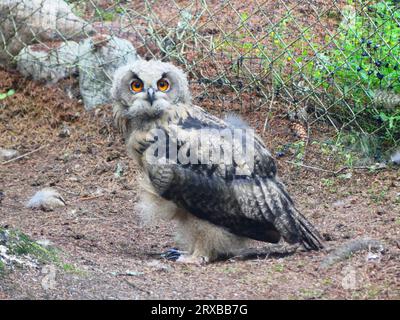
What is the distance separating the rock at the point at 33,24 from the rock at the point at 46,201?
2576 mm

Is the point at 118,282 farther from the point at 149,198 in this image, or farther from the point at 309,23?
the point at 309,23

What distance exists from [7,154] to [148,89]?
9.89 feet

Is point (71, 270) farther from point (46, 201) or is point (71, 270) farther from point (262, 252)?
point (46, 201)

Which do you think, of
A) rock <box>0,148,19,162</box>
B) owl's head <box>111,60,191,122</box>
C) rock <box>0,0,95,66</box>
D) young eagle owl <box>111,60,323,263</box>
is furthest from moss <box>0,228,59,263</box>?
rock <box>0,0,95,66</box>

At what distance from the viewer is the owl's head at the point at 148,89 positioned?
596 centimetres

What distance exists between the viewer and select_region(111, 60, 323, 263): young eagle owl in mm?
5801

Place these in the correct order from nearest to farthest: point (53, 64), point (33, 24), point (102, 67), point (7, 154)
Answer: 1. point (7, 154)
2. point (102, 67)
3. point (53, 64)
4. point (33, 24)

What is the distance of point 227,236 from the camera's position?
5.98 meters

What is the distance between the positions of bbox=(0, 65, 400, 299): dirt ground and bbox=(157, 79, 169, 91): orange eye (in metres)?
1.30

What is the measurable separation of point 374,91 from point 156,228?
245 centimetres

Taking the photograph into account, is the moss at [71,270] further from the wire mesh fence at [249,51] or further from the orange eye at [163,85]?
the wire mesh fence at [249,51]

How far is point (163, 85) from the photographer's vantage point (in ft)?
20.0

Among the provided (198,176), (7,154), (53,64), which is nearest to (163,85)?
(198,176)

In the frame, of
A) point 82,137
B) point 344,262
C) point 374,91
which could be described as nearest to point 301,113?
point 374,91
